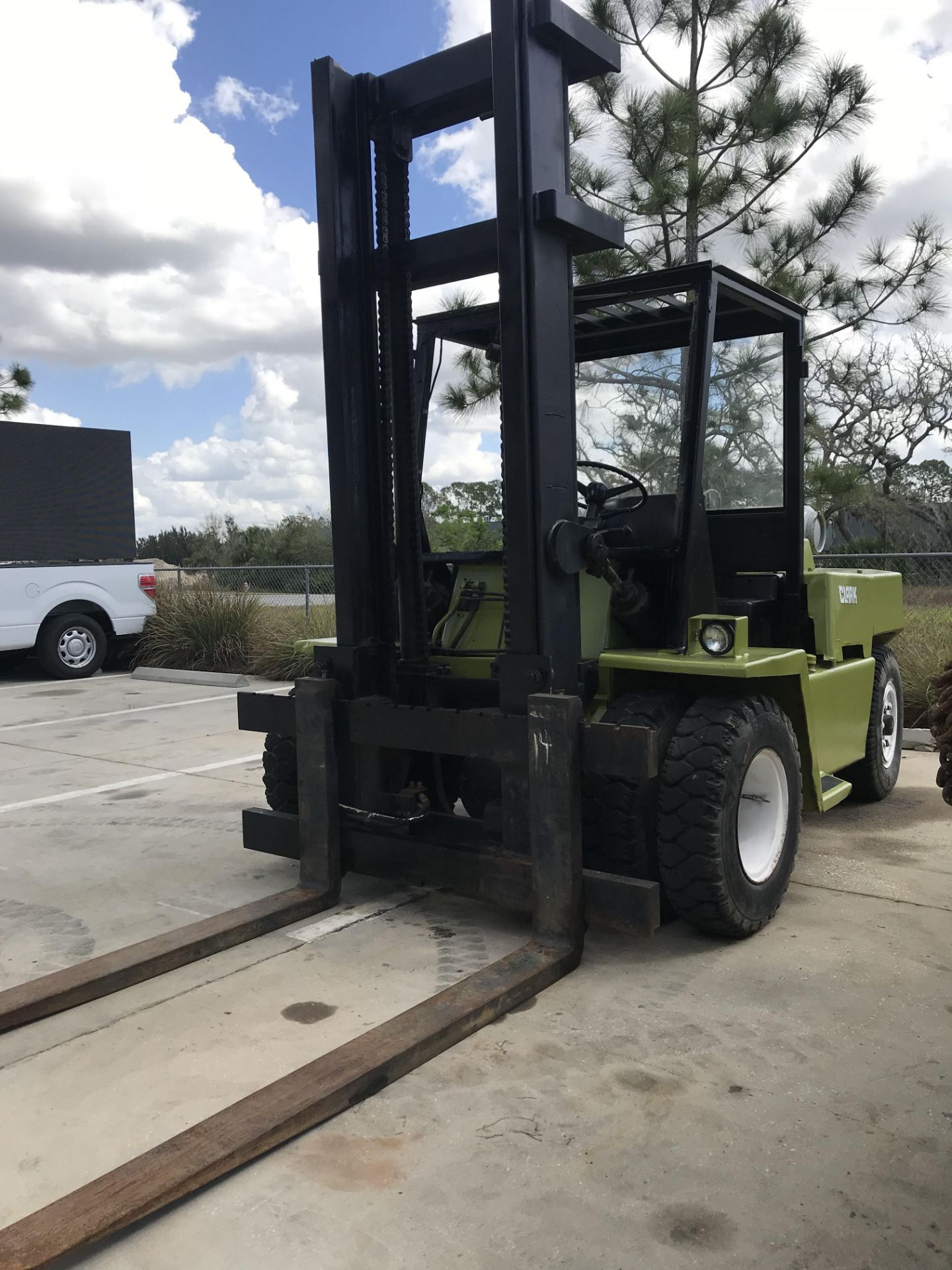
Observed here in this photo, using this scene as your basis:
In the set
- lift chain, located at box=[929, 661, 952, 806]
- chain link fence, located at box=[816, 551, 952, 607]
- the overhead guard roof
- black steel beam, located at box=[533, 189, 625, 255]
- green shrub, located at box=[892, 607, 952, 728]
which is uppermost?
black steel beam, located at box=[533, 189, 625, 255]

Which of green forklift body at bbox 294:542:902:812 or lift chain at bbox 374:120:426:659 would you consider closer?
green forklift body at bbox 294:542:902:812

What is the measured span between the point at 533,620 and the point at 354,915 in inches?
56.3

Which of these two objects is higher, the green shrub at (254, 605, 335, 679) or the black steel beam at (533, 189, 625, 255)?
the black steel beam at (533, 189, 625, 255)

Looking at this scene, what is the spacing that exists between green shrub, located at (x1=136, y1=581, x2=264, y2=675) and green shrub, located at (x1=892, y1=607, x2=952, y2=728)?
7.58 metres

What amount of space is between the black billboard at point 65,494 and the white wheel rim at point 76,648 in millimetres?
1903

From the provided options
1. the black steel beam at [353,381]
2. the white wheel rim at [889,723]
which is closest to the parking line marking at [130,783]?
the black steel beam at [353,381]

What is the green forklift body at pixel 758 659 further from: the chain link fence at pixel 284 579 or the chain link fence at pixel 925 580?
the chain link fence at pixel 284 579

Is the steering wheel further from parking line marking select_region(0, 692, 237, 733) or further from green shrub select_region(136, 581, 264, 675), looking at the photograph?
green shrub select_region(136, 581, 264, 675)

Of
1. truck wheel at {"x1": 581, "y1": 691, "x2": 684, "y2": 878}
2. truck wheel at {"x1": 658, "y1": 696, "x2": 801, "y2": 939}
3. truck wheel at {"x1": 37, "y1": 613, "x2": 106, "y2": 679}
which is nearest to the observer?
truck wheel at {"x1": 658, "y1": 696, "x2": 801, "y2": 939}

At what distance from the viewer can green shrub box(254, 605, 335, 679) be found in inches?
496

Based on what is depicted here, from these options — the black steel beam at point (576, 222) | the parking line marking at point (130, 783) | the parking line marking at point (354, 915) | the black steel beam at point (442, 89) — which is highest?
the black steel beam at point (442, 89)

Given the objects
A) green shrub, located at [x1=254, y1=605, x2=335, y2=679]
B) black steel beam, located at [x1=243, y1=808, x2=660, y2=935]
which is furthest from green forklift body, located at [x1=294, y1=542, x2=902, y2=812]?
green shrub, located at [x1=254, y1=605, x2=335, y2=679]

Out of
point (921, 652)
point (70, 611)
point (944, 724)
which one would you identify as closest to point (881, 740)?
point (921, 652)

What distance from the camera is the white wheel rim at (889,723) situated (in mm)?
6094
